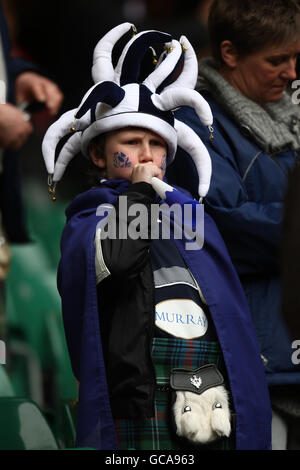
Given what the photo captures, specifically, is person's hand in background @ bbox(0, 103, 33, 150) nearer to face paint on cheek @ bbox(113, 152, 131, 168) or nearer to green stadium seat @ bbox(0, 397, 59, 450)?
face paint on cheek @ bbox(113, 152, 131, 168)

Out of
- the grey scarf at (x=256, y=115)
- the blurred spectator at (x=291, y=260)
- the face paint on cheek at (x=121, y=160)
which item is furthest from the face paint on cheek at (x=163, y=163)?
the blurred spectator at (x=291, y=260)

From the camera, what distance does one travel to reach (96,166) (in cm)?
262

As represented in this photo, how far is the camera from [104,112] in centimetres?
252

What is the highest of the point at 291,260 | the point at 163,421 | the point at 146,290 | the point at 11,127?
the point at 11,127

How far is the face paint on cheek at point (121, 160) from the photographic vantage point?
8.21 feet

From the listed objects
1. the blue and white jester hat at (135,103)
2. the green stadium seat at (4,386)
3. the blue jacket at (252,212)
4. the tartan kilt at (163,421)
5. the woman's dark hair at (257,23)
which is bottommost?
the tartan kilt at (163,421)

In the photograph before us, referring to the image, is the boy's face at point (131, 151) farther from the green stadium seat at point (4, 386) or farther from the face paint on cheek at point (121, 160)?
the green stadium seat at point (4, 386)

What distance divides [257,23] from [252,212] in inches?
24.5

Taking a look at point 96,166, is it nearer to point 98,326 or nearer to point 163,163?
point 163,163

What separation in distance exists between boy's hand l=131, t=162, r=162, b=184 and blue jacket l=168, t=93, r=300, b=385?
0.83 feet

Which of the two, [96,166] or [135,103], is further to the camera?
[96,166]

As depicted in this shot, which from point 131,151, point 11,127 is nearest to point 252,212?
point 131,151

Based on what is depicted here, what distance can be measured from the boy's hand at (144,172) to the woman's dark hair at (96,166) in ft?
0.54
